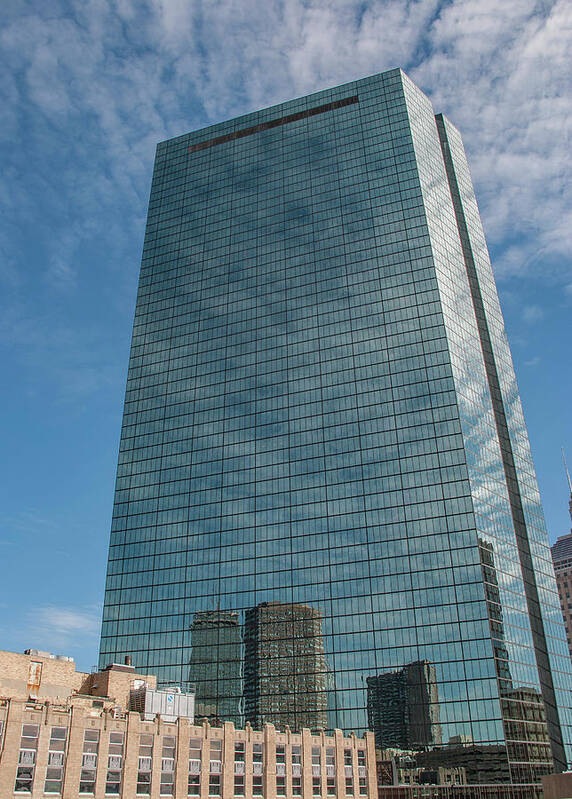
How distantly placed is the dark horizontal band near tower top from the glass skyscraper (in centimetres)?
70

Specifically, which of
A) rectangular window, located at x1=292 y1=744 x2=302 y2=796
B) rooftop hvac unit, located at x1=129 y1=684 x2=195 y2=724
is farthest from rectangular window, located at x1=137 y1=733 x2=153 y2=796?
rectangular window, located at x1=292 y1=744 x2=302 y2=796

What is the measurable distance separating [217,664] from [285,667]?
13696mm

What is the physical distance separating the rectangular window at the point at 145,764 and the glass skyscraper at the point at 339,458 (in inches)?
2413

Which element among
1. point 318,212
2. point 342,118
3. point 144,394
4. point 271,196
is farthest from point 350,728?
point 342,118

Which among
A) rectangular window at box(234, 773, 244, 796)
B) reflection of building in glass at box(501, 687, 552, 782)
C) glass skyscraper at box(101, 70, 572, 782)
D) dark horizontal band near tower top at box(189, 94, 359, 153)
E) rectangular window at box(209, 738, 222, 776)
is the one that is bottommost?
rectangular window at box(234, 773, 244, 796)

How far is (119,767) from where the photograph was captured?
192 ft

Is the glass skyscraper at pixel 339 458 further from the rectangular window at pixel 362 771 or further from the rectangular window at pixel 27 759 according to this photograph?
the rectangular window at pixel 27 759

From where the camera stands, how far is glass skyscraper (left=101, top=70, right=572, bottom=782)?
11650 cm

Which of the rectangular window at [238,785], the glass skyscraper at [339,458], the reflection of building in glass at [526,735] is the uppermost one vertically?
the glass skyscraper at [339,458]

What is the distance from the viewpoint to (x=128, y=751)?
59.2 m

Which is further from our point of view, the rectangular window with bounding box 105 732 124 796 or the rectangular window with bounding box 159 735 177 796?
the rectangular window with bounding box 159 735 177 796

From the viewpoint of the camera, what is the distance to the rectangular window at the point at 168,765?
6131 centimetres

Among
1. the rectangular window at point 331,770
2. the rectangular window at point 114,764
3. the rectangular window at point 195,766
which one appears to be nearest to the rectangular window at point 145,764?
the rectangular window at point 114,764

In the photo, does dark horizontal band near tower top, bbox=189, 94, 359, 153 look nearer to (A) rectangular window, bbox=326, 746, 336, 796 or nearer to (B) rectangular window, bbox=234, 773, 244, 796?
(A) rectangular window, bbox=326, 746, 336, 796
